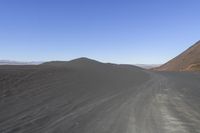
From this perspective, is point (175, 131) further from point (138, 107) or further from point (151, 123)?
point (138, 107)

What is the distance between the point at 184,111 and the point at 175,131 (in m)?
3.69

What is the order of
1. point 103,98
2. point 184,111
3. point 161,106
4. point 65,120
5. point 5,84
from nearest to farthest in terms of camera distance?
point 65,120 → point 184,111 → point 161,106 → point 103,98 → point 5,84

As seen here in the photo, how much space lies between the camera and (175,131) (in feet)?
28.1

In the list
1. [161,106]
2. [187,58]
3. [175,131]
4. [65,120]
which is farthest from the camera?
[187,58]

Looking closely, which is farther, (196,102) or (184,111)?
(196,102)

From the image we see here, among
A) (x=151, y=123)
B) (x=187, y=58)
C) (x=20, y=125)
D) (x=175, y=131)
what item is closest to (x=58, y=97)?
(x=20, y=125)

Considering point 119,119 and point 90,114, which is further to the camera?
point 90,114

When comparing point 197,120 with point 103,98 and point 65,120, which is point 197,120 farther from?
point 103,98

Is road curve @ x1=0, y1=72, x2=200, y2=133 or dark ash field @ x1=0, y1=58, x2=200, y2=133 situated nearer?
road curve @ x1=0, y1=72, x2=200, y2=133

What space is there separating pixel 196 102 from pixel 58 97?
7.00 m

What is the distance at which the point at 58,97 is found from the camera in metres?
16.2

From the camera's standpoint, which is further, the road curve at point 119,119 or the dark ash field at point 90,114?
the dark ash field at point 90,114

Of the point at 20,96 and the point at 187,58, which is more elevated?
the point at 187,58

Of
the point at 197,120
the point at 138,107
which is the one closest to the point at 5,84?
the point at 138,107
